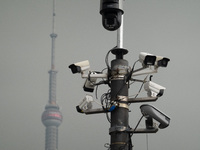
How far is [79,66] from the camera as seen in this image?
16.4 meters

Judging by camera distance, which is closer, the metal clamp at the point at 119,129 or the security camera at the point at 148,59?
the security camera at the point at 148,59

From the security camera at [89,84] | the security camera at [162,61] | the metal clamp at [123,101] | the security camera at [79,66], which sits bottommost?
the metal clamp at [123,101]

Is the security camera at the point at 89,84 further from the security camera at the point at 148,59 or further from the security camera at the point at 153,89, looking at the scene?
the security camera at the point at 148,59

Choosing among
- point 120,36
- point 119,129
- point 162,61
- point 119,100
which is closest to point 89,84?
point 119,100

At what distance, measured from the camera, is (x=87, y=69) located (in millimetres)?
16688

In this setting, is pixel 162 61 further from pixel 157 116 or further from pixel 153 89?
pixel 157 116

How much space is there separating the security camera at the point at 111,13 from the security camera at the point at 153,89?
2041mm

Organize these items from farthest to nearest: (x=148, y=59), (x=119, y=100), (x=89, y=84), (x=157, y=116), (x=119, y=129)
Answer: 1. (x=89, y=84)
2. (x=119, y=100)
3. (x=119, y=129)
4. (x=148, y=59)
5. (x=157, y=116)

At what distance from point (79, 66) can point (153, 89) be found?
2539 millimetres

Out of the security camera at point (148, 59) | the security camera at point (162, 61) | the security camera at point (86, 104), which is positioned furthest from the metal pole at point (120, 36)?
the security camera at point (86, 104)

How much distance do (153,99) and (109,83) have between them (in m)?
1.71

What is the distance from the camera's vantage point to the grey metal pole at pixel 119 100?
50.6 ft

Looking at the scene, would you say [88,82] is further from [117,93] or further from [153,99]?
[153,99]

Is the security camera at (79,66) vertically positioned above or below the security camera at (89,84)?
above
